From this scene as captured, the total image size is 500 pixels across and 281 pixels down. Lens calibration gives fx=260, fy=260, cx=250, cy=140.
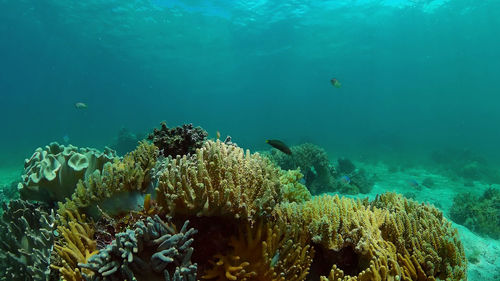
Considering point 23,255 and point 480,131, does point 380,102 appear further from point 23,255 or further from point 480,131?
point 23,255

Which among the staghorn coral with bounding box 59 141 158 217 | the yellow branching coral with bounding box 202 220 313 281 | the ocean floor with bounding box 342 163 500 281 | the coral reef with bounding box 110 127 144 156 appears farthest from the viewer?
the coral reef with bounding box 110 127 144 156

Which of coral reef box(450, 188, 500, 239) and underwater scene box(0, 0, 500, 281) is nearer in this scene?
underwater scene box(0, 0, 500, 281)

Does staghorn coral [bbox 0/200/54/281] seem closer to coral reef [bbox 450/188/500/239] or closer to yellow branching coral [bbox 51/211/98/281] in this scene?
yellow branching coral [bbox 51/211/98/281]

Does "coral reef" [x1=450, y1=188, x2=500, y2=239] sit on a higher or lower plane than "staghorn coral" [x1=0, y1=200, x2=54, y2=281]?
higher

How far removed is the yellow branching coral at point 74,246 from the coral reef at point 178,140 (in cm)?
207

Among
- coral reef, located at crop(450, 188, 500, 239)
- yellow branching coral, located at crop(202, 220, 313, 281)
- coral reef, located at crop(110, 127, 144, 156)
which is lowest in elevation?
yellow branching coral, located at crop(202, 220, 313, 281)

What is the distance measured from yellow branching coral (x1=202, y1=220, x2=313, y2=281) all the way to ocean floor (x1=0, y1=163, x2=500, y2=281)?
5.03 meters

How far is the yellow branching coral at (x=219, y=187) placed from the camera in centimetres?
263

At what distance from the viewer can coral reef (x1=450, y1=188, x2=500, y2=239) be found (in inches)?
400

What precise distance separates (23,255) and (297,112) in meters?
156

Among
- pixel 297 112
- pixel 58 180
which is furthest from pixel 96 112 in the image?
pixel 58 180

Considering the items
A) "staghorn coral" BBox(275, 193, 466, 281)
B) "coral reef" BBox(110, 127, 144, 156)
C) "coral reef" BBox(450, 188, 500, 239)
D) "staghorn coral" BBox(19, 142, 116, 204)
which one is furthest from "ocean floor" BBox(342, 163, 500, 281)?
"coral reef" BBox(110, 127, 144, 156)

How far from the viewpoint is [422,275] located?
8.68 ft

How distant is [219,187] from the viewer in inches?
108
